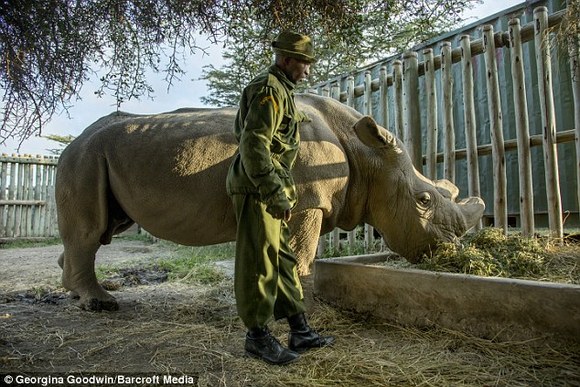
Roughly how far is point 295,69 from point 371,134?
42.0 inches

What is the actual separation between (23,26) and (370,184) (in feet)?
9.77

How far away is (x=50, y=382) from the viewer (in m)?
2.34

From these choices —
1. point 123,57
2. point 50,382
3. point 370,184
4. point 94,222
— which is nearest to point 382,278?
point 370,184

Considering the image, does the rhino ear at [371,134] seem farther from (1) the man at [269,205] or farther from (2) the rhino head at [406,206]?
(1) the man at [269,205]

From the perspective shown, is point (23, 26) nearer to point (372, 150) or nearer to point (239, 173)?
point (239, 173)

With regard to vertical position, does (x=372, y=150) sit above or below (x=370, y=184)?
above

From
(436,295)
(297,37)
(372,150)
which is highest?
(297,37)

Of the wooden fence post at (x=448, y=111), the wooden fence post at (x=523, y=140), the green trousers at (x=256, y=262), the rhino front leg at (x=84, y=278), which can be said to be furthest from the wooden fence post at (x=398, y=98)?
the rhino front leg at (x=84, y=278)

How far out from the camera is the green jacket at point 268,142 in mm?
2648

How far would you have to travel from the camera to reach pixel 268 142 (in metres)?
2.72

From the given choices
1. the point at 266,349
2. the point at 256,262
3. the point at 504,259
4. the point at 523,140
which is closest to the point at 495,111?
Answer: the point at 523,140

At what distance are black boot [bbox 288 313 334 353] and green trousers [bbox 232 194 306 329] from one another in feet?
0.25

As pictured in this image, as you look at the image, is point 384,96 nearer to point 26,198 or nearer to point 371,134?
point 371,134


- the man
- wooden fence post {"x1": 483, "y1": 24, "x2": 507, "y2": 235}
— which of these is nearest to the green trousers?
the man
